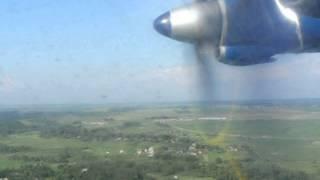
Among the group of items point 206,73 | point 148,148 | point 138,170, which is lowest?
point 138,170

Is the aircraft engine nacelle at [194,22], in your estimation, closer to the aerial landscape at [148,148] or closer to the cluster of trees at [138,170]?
the aerial landscape at [148,148]

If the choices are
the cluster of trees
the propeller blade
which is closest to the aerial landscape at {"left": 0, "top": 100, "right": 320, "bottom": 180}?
the cluster of trees

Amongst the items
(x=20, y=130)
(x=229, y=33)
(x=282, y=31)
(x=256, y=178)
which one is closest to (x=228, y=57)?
(x=229, y=33)

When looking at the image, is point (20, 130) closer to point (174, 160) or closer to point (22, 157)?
point (22, 157)

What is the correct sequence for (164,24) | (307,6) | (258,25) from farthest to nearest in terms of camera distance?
Result: (307,6) < (164,24) < (258,25)

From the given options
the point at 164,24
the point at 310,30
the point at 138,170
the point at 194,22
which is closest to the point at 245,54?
the point at 194,22

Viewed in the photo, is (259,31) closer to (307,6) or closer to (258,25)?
(258,25)

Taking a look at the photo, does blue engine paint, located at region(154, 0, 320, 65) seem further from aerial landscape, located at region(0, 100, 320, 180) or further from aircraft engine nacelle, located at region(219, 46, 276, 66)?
aerial landscape, located at region(0, 100, 320, 180)
